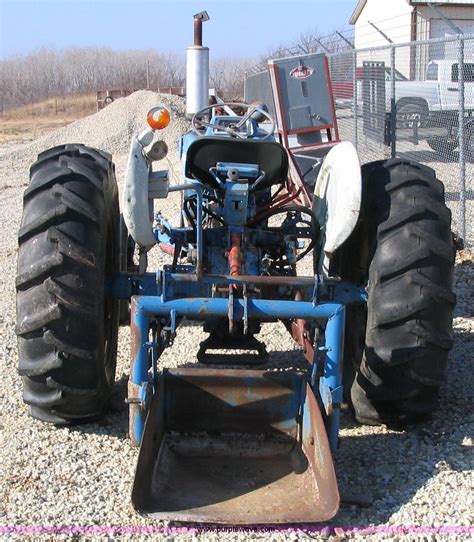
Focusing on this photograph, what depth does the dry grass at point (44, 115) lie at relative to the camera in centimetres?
3959

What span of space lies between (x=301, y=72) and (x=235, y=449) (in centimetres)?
790

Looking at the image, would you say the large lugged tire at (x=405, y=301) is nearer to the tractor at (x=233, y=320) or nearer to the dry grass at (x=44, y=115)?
the tractor at (x=233, y=320)

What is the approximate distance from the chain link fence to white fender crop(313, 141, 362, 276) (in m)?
5.23

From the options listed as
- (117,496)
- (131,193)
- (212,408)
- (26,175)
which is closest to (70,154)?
(131,193)

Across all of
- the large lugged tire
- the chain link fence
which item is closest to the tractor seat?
the large lugged tire

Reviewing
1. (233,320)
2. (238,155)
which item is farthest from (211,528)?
(238,155)

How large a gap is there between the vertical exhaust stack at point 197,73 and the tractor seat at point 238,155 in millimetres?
4456

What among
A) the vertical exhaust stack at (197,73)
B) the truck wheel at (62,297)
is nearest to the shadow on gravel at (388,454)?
Result: the truck wheel at (62,297)

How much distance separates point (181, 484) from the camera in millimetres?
3824

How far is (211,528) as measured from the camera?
355cm

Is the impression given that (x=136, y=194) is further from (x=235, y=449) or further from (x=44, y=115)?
(x=44, y=115)

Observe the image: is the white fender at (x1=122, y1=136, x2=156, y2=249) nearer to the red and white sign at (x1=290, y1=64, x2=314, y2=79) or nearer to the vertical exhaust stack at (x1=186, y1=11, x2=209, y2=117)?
the vertical exhaust stack at (x1=186, y1=11, x2=209, y2=117)

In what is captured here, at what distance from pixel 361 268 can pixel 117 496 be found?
1.94 meters

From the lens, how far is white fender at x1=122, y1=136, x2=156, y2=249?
396 centimetres
